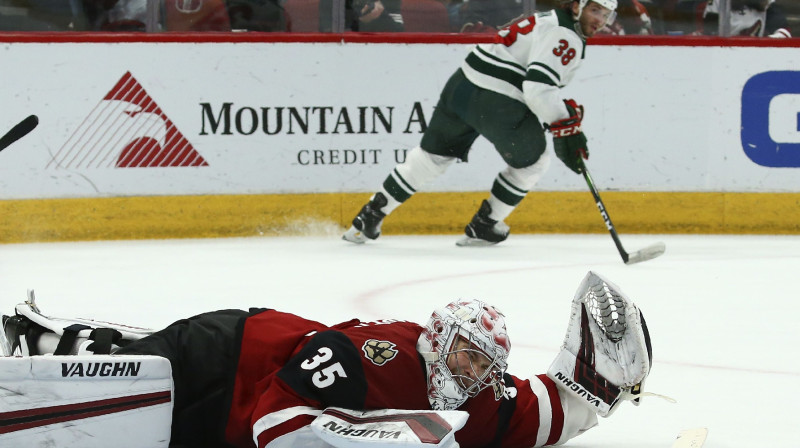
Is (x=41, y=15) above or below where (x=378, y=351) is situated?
below

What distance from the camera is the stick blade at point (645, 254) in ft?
14.8

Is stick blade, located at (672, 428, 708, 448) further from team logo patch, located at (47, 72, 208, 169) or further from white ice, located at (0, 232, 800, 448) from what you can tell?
team logo patch, located at (47, 72, 208, 169)

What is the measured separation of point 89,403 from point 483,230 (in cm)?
357

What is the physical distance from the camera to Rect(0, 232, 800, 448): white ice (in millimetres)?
2145

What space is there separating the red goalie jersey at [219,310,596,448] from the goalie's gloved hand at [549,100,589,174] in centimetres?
293

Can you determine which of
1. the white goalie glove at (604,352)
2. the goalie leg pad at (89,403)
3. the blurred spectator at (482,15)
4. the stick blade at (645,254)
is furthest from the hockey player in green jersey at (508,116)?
the goalie leg pad at (89,403)

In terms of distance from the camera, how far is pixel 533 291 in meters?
3.70

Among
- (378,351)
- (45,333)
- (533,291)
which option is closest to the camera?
(378,351)

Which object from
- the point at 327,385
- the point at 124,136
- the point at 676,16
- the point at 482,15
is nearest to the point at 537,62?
the point at 482,15

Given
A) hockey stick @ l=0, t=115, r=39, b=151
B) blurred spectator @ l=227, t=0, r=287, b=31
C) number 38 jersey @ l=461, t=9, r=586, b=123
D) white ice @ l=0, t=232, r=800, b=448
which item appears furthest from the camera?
blurred spectator @ l=227, t=0, r=287, b=31

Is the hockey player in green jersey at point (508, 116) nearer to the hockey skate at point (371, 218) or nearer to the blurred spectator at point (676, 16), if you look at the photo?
the hockey skate at point (371, 218)

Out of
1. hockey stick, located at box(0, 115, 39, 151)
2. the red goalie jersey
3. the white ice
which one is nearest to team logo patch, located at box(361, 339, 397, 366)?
the red goalie jersey

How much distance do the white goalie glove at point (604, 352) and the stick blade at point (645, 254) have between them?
2697mm

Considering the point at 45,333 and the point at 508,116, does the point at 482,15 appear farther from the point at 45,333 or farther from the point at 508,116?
the point at 45,333
